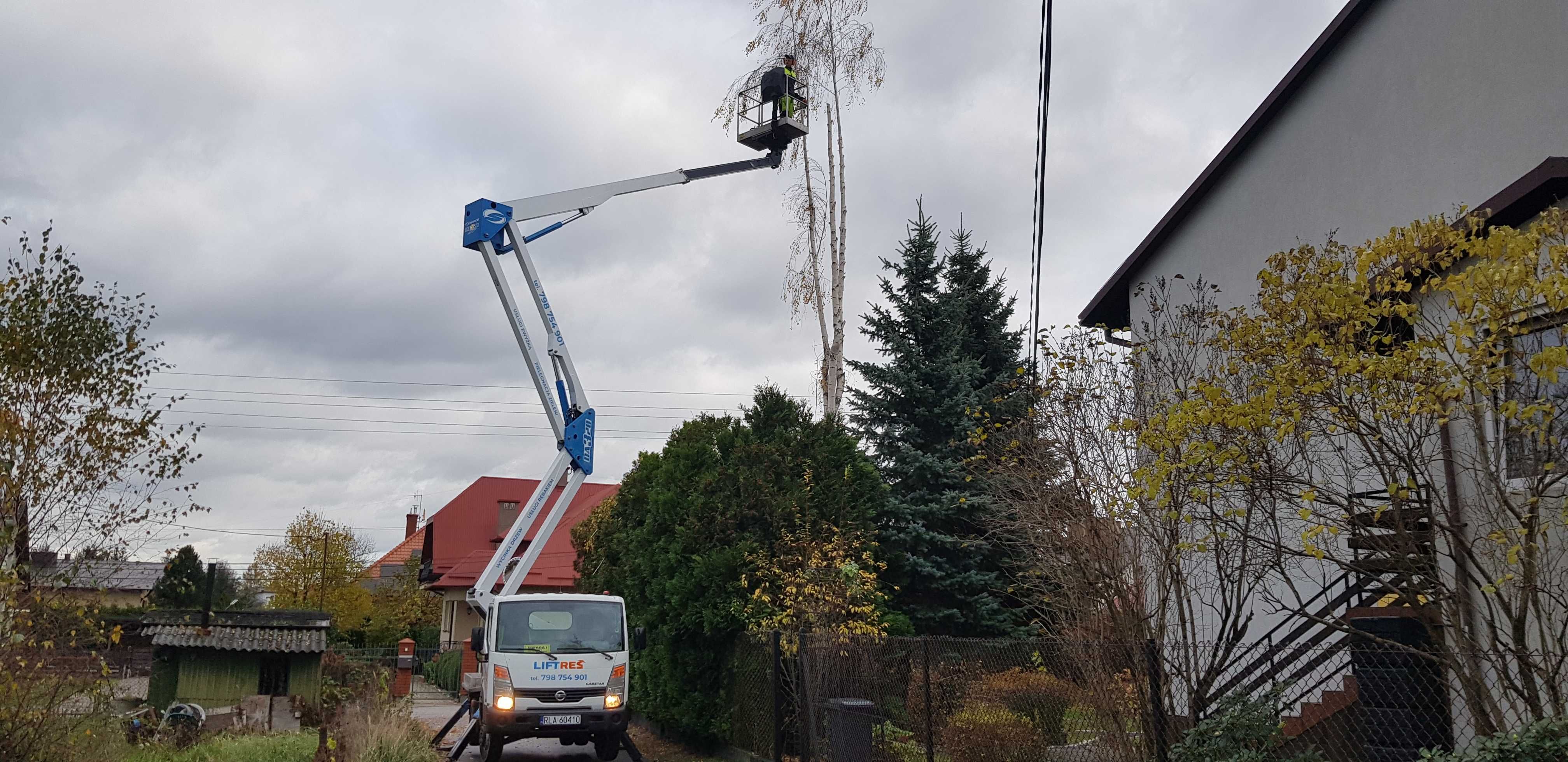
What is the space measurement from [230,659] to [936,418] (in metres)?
14.7

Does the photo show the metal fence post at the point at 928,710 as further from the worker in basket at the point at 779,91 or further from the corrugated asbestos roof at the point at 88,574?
the worker in basket at the point at 779,91

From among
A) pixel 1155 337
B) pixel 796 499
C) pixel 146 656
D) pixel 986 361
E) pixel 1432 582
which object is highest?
pixel 986 361

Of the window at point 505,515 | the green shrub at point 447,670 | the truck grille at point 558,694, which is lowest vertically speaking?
the green shrub at point 447,670

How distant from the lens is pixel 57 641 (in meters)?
9.95

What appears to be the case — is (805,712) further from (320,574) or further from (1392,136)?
(320,574)

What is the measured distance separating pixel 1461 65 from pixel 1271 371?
17.6 feet

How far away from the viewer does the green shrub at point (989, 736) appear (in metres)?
8.81

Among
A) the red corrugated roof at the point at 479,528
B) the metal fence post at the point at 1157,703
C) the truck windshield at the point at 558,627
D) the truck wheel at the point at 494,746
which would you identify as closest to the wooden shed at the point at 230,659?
the truck wheel at the point at 494,746

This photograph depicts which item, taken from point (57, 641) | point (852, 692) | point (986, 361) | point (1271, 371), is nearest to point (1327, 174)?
point (1271, 371)

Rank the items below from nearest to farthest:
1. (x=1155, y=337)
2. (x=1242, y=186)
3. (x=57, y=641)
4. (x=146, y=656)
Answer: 1. (x=1155, y=337)
2. (x=57, y=641)
3. (x=1242, y=186)
4. (x=146, y=656)

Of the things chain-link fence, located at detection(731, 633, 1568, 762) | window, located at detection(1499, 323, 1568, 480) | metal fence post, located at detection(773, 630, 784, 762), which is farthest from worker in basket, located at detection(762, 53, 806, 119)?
window, located at detection(1499, 323, 1568, 480)

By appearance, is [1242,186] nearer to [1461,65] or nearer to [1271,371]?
[1461,65]

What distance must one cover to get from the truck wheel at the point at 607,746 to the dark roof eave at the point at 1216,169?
823cm

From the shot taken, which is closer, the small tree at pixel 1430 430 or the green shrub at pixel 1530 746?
the green shrub at pixel 1530 746
